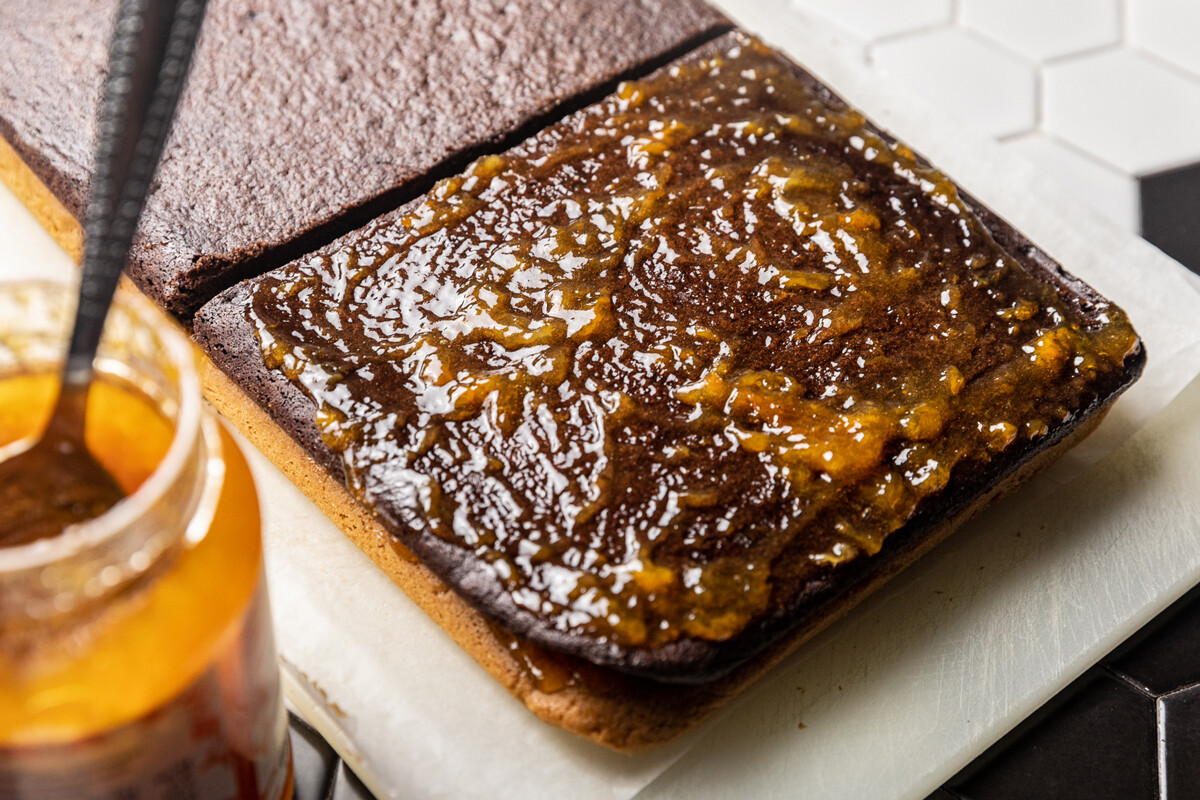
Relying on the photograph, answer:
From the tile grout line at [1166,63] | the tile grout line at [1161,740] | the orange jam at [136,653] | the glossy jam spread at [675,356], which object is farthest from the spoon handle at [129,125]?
the tile grout line at [1166,63]

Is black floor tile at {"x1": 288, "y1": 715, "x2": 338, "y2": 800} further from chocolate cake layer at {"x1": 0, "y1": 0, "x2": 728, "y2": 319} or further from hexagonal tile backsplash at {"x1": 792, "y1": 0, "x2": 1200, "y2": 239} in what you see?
hexagonal tile backsplash at {"x1": 792, "y1": 0, "x2": 1200, "y2": 239}

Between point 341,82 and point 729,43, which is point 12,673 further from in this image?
point 729,43

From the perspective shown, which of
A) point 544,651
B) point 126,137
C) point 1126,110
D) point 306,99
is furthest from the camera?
point 1126,110

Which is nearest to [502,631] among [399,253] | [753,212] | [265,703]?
[265,703]

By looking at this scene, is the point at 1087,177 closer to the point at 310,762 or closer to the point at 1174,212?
the point at 1174,212

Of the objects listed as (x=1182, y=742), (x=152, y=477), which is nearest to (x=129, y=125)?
(x=152, y=477)
